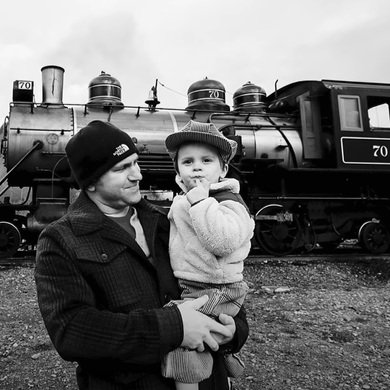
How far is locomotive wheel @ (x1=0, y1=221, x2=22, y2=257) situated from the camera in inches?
281

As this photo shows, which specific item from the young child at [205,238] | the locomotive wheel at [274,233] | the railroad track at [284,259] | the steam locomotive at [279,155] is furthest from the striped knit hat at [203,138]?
the locomotive wheel at [274,233]

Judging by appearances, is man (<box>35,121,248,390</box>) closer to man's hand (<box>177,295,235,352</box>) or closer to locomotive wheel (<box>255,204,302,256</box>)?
man's hand (<box>177,295,235,352</box>)

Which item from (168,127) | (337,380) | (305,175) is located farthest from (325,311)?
(168,127)

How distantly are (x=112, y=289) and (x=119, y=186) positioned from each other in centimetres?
36

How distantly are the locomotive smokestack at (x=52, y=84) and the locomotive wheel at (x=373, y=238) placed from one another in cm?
684

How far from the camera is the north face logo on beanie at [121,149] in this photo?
4.75 ft

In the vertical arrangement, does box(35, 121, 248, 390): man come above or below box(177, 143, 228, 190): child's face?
below

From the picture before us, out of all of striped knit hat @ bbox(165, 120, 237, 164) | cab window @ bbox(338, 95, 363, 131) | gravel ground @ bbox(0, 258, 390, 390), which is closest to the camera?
striped knit hat @ bbox(165, 120, 237, 164)

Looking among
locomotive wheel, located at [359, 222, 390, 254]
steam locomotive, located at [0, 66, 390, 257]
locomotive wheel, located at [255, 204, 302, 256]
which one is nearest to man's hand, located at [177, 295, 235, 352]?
steam locomotive, located at [0, 66, 390, 257]

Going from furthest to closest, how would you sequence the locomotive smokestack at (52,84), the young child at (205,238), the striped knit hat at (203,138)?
the locomotive smokestack at (52,84), the striped knit hat at (203,138), the young child at (205,238)

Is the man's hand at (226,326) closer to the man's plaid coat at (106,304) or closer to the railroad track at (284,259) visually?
the man's plaid coat at (106,304)

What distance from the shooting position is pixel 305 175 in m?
8.23

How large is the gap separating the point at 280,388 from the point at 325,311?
1804 mm

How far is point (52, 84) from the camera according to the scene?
8.74 m
